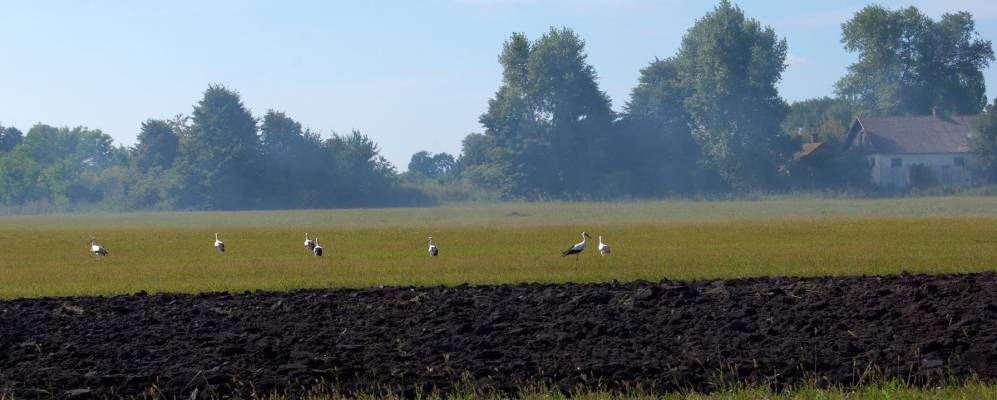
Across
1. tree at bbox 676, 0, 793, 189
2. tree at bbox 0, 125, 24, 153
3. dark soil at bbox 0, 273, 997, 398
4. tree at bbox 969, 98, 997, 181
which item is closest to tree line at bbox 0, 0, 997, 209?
tree at bbox 676, 0, 793, 189

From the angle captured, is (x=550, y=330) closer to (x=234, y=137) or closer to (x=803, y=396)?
(x=803, y=396)

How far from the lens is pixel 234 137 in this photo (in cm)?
12281

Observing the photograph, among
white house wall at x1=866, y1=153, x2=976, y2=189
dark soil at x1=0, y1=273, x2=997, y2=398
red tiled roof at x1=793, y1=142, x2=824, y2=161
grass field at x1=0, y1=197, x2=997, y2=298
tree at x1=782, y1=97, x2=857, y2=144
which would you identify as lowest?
→ dark soil at x1=0, y1=273, x2=997, y2=398

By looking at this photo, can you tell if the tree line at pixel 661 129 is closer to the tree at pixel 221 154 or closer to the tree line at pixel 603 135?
the tree line at pixel 603 135

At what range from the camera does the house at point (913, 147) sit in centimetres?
11756

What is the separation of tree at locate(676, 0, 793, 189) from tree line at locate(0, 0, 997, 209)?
0.12 meters

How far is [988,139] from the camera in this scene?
11131 centimetres

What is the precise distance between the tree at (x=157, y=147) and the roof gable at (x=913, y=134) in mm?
65734

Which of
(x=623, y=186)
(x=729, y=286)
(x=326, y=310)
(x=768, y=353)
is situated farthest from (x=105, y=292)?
(x=623, y=186)

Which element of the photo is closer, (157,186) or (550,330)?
(550,330)

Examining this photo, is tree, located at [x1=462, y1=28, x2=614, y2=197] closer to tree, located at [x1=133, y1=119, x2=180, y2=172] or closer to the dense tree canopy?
the dense tree canopy

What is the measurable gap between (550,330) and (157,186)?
114 m

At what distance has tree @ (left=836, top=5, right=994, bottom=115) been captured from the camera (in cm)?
13300

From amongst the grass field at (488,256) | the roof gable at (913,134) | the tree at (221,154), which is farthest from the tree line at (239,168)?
the grass field at (488,256)
